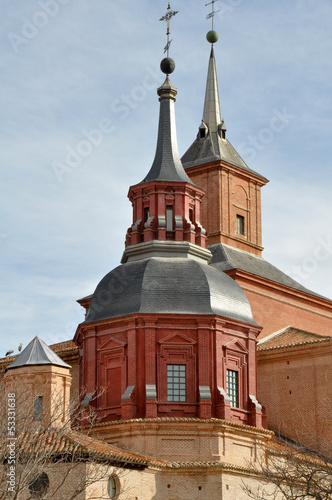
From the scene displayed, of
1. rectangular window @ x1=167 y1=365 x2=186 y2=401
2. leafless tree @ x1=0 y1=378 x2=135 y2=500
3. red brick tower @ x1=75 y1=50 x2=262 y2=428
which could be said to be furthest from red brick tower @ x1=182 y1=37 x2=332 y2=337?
leafless tree @ x1=0 y1=378 x2=135 y2=500

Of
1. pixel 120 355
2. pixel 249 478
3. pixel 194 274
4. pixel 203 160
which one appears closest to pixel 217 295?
pixel 194 274

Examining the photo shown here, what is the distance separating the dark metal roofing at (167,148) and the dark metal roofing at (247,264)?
5390mm

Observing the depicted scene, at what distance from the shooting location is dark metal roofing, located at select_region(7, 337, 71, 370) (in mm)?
42812

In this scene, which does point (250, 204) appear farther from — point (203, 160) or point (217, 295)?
point (217, 295)

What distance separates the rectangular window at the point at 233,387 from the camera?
45.7 meters

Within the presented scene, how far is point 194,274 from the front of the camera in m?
46.5

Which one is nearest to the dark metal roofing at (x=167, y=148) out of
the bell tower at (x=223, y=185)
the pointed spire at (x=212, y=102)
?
the bell tower at (x=223, y=185)

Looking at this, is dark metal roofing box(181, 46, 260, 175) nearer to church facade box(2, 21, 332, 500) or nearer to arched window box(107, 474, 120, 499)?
church facade box(2, 21, 332, 500)

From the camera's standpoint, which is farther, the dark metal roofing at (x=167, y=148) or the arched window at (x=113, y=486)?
the dark metal roofing at (x=167, y=148)

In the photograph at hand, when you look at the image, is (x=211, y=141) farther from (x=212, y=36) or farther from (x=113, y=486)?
(x=113, y=486)

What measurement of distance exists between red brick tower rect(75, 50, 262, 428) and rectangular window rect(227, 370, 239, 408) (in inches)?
1.6

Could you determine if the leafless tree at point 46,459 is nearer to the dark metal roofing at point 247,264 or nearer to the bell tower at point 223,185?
the dark metal roofing at point 247,264

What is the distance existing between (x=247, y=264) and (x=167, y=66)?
1025cm

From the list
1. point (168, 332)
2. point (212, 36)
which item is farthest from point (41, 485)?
point (212, 36)
